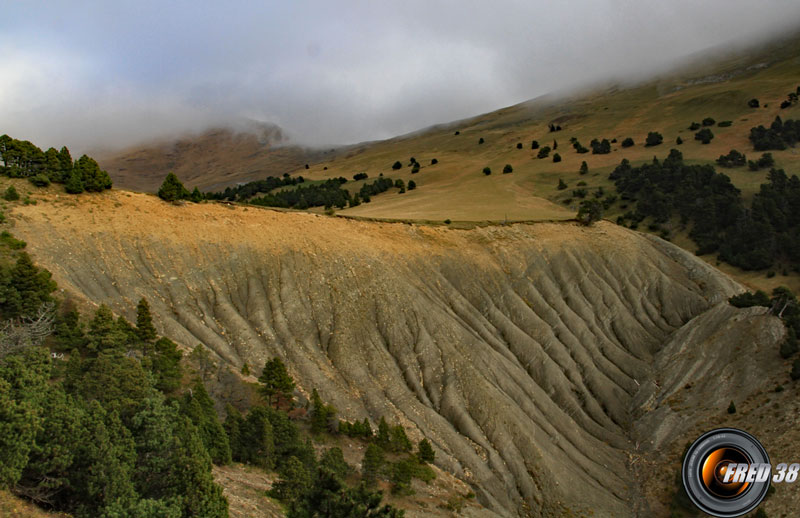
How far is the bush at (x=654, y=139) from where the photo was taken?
116938 mm

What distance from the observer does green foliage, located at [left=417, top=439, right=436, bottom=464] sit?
117ft

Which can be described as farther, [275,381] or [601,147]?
[601,147]

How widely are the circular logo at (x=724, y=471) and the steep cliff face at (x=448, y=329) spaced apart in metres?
12.4

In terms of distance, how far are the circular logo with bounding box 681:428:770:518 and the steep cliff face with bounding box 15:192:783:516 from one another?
1243 cm

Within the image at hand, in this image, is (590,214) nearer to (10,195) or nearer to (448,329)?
(448,329)

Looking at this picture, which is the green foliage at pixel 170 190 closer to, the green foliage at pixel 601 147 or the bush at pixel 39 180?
the bush at pixel 39 180

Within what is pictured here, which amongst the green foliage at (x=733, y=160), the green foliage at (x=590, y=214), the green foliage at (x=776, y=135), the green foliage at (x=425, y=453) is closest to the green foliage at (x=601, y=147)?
the green foliage at (x=733, y=160)

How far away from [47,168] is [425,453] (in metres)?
43.3

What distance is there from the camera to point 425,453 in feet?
117

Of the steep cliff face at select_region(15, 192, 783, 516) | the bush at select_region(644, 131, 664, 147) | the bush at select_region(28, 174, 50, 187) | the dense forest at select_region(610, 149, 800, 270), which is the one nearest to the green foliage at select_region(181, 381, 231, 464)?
the steep cliff face at select_region(15, 192, 783, 516)

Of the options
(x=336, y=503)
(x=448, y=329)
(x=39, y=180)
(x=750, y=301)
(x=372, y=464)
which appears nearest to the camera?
(x=336, y=503)

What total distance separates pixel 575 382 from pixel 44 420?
43.6 m

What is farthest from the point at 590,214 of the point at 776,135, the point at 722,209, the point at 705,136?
the point at 776,135

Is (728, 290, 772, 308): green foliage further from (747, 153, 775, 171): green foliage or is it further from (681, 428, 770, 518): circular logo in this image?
(747, 153, 775, 171): green foliage
